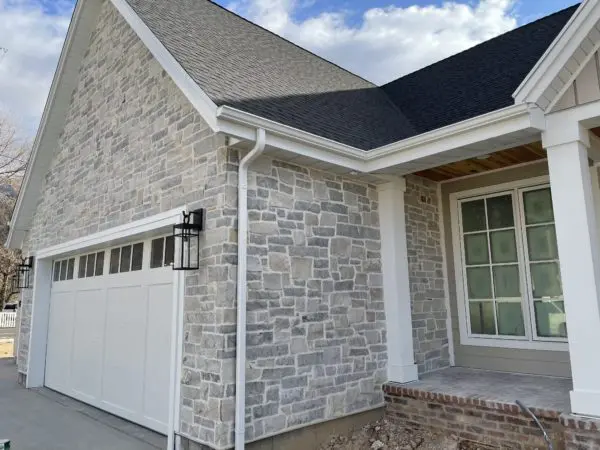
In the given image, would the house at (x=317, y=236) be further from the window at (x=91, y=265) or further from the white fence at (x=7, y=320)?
the white fence at (x=7, y=320)

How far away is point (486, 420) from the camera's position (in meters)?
4.26

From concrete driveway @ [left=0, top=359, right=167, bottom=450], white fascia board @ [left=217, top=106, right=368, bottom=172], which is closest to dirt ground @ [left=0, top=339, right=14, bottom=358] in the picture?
concrete driveway @ [left=0, top=359, right=167, bottom=450]

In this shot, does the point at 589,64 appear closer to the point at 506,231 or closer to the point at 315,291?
the point at 506,231

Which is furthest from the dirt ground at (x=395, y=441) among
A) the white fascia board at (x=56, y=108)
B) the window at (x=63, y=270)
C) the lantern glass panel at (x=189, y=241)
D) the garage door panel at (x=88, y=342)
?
the white fascia board at (x=56, y=108)

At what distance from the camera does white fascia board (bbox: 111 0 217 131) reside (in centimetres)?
389

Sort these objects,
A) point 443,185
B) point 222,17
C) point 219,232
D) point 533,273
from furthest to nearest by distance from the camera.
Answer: point 222,17
point 443,185
point 533,273
point 219,232

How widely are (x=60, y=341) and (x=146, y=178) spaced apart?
4.23m

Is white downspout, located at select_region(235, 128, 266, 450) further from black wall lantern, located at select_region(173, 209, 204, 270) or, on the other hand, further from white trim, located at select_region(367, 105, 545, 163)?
white trim, located at select_region(367, 105, 545, 163)

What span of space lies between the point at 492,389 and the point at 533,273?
1.65m

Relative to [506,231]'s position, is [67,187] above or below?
above

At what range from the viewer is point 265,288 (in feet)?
13.9

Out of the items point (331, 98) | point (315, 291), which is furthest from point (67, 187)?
point (315, 291)

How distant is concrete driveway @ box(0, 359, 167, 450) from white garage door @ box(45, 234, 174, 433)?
150 millimetres

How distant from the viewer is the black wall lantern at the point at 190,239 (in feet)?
14.1
